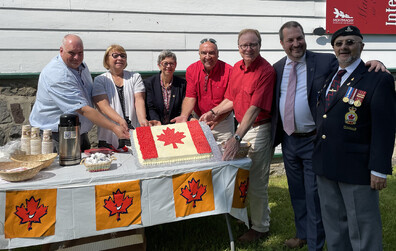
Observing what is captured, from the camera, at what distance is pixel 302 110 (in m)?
2.57

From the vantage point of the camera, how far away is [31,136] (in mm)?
2611

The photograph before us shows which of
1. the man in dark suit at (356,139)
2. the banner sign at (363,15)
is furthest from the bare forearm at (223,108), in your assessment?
the banner sign at (363,15)

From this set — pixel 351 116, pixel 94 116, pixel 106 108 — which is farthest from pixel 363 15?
pixel 94 116

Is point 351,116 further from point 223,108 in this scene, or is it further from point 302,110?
point 223,108

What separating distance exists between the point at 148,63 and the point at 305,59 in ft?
7.80

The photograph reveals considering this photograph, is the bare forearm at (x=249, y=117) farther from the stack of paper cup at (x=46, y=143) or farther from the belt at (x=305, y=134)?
the stack of paper cup at (x=46, y=143)

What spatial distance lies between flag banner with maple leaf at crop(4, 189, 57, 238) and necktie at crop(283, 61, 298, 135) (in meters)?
1.84

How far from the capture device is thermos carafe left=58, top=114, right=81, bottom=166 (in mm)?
2443

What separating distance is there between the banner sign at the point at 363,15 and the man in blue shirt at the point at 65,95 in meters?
3.74

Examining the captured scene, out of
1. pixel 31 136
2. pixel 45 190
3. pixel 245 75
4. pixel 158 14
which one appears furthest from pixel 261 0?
pixel 45 190

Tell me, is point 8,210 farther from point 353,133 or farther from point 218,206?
point 353,133

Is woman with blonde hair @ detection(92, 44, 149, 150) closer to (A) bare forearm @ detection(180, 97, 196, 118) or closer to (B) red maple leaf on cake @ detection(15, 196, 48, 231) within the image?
(A) bare forearm @ detection(180, 97, 196, 118)

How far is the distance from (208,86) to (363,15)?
319 cm

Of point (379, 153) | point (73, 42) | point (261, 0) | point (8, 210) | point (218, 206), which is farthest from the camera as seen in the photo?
point (261, 0)
